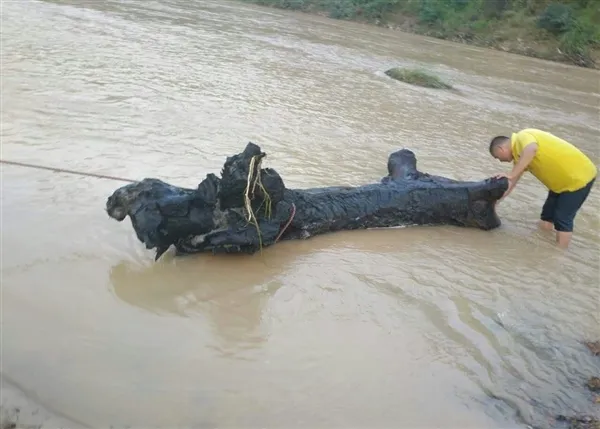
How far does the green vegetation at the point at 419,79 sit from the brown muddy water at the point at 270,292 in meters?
3.94

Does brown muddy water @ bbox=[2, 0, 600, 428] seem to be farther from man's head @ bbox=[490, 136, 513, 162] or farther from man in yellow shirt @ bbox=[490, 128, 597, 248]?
man's head @ bbox=[490, 136, 513, 162]

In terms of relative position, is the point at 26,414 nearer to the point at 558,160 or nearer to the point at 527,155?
the point at 527,155

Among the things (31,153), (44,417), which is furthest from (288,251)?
(31,153)

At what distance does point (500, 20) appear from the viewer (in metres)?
25.2

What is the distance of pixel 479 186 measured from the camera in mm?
6066

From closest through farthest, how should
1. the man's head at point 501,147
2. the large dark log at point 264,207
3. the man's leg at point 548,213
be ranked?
the large dark log at point 264,207 < the man's head at point 501,147 < the man's leg at point 548,213

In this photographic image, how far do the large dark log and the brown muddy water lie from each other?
16 cm

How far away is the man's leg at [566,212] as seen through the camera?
6.01 metres

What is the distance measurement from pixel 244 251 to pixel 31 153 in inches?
113

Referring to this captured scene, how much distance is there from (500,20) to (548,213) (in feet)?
69.6

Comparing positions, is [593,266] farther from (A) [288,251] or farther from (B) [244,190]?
(B) [244,190]

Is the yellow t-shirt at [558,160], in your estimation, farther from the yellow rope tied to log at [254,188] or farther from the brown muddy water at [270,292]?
the yellow rope tied to log at [254,188]

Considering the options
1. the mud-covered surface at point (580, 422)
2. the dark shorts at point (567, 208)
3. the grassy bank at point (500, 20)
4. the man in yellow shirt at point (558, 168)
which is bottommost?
the mud-covered surface at point (580, 422)

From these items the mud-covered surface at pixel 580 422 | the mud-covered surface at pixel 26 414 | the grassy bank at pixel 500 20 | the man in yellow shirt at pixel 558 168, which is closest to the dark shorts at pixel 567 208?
the man in yellow shirt at pixel 558 168
